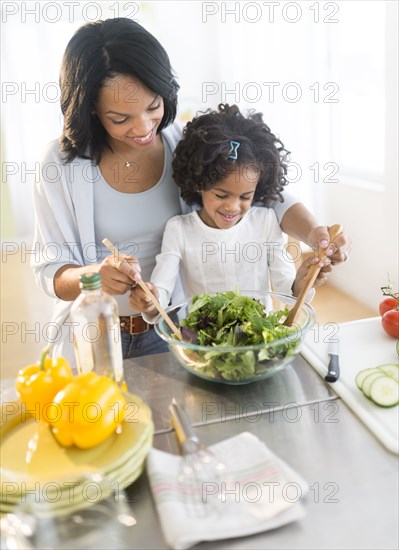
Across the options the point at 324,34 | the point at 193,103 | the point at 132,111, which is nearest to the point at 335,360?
the point at 132,111

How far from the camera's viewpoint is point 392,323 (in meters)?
1.08

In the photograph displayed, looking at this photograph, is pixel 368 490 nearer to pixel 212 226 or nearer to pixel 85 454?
pixel 85 454

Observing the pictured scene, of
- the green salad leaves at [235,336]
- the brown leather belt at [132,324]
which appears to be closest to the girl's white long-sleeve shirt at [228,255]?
the brown leather belt at [132,324]

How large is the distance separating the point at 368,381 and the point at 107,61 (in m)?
0.90

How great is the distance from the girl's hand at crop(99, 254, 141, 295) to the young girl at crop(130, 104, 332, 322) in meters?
0.26

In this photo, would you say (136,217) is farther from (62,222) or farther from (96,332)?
(96,332)

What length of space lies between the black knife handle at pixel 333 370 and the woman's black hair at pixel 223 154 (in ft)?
1.86

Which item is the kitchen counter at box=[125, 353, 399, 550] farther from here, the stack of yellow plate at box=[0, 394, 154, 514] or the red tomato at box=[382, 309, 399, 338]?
the red tomato at box=[382, 309, 399, 338]

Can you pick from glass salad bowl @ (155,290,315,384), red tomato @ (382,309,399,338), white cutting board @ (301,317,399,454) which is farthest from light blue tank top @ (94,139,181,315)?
red tomato @ (382,309,399,338)

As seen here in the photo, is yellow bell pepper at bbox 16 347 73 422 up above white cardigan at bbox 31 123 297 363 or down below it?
below

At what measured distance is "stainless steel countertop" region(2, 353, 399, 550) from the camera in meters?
0.61

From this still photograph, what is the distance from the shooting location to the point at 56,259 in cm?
141

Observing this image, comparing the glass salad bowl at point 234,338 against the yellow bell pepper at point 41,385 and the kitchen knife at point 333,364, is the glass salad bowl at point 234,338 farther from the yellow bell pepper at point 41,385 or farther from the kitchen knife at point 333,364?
the yellow bell pepper at point 41,385

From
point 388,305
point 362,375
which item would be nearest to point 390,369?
point 362,375
